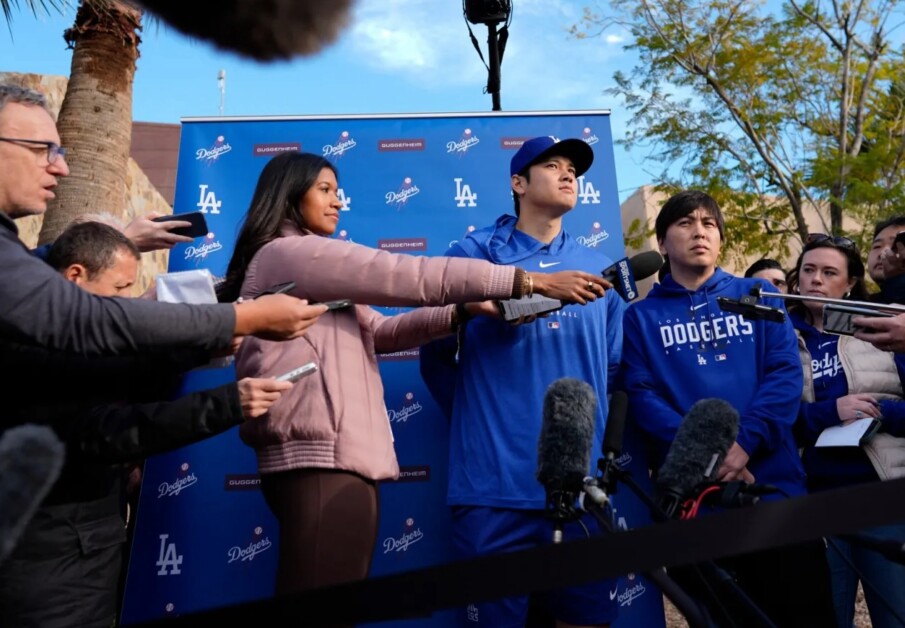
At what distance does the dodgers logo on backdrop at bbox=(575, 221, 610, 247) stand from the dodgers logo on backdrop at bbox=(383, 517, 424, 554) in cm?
174

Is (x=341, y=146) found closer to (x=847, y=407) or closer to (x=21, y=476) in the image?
(x=847, y=407)

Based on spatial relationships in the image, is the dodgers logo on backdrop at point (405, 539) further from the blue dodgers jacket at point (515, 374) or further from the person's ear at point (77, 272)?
the person's ear at point (77, 272)

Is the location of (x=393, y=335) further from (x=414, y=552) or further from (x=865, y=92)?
(x=865, y=92)

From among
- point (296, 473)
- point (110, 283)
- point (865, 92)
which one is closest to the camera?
point (296, 473)

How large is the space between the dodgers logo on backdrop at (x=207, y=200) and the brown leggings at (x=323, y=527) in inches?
94.3

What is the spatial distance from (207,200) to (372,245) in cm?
95

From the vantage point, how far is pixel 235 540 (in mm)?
4117

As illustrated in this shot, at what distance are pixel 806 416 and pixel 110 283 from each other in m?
2.85

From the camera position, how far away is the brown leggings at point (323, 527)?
2.44m

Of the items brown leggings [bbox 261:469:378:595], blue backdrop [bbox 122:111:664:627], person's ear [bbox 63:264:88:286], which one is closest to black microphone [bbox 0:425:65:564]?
brown leggings [bbox 261:469:378:595]

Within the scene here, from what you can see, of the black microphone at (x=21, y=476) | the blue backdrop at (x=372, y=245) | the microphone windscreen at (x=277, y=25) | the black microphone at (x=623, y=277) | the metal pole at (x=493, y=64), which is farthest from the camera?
the microphone windscreen at (x=277, y=25)

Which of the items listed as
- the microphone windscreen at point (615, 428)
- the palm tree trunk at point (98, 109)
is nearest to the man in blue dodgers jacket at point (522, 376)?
the microphone windscreen at point (615, 428)

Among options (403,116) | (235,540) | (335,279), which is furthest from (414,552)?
(403,116)

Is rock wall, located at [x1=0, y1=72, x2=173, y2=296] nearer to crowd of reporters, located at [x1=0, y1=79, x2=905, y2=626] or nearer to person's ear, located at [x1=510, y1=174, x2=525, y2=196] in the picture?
person's ear, located at [x1=510, y1=174, x2=525, y2=196]
